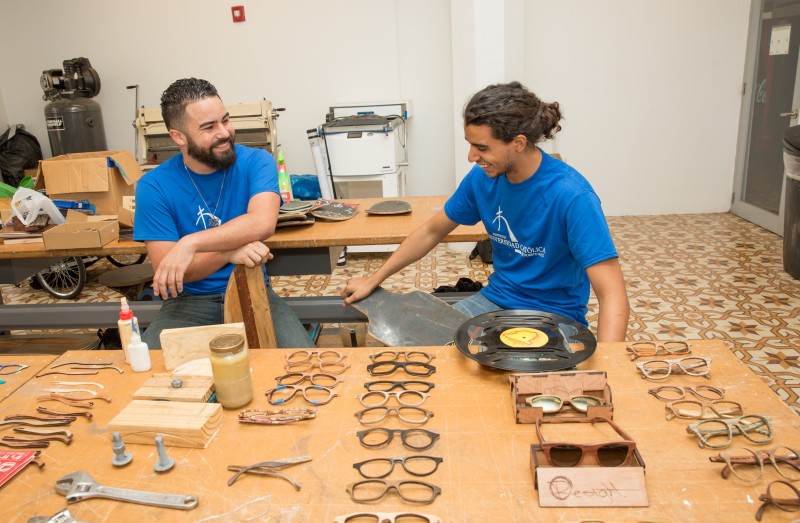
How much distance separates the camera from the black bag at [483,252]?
16.3 feet

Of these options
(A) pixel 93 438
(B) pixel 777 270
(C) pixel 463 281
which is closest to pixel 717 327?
(B) pixel 777 270

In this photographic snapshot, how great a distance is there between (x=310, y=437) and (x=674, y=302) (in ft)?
10.8

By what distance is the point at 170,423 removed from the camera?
4.33 ft

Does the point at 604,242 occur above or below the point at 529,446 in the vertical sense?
above

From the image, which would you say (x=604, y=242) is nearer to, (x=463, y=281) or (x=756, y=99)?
(x=463, y=281)

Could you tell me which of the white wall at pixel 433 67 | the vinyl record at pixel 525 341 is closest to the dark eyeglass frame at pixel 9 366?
the vinyl record at pixel 525 341

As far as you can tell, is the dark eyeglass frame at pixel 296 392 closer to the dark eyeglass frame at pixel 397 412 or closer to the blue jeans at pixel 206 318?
the dark eyeglass frame at pixel 397 412

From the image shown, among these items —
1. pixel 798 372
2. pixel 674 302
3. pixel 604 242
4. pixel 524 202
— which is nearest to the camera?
pixel 604 242

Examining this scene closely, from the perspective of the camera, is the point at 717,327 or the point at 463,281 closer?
the point at 463,281

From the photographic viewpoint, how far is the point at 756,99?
5453mm

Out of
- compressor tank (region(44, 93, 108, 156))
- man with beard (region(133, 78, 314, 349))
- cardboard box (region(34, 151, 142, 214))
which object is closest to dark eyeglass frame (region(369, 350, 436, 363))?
man with beard (region(133, 78, 314, 349))

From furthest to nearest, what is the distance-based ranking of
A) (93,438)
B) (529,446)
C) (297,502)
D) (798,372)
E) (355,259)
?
(355,259)
(798,372)
(93,438)
(529,446)
(297,502)

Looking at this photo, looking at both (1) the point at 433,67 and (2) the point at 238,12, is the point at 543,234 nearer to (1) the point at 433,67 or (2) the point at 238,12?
(1) the point at 433,67

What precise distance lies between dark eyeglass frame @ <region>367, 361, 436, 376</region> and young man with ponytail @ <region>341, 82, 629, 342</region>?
57 cm
